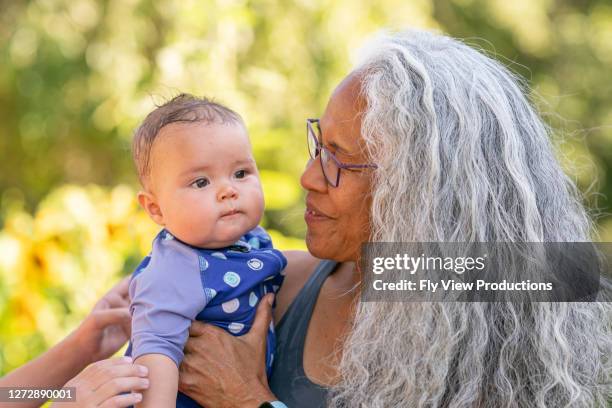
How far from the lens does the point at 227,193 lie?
6.46 feet

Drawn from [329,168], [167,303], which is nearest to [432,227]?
[329,168]

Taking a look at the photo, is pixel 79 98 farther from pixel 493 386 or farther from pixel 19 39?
pixel 493 386

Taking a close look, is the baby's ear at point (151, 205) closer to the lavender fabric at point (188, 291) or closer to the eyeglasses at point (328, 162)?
the lavender fabric at point (188, 291)

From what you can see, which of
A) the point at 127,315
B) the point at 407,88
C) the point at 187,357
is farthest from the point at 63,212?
the point at 407,88

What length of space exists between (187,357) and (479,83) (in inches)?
38.1

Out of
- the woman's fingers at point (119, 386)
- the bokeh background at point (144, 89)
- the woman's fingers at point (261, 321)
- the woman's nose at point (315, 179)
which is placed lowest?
the woman's fingers at point (119, 386)

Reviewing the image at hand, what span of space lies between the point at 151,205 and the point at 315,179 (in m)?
0.42

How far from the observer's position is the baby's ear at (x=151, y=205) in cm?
204

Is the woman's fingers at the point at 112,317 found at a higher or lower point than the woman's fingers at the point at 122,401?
higher

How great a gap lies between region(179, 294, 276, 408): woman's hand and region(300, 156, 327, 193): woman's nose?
43 cm

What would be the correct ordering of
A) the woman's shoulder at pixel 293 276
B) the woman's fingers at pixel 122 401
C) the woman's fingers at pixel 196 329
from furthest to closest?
the woman's shoulder at pixel 293 276, the woman's fingers at pixel 196 329, the woman's fingers at pixel 122 401

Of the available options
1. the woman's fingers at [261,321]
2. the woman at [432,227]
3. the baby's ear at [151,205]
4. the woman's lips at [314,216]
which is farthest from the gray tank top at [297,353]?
the baby's ear at [151,205]

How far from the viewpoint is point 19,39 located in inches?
200

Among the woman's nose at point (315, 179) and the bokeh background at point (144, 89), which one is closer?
the woman's nose at point (315, 179)
